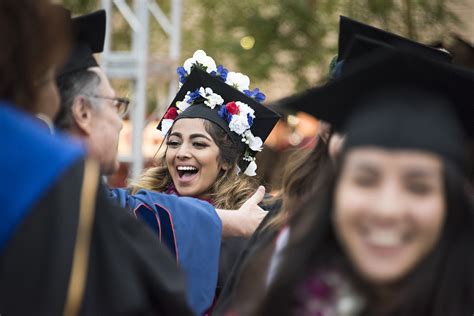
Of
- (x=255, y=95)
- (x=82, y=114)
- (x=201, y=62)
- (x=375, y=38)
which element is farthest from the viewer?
(x=255, y=95)

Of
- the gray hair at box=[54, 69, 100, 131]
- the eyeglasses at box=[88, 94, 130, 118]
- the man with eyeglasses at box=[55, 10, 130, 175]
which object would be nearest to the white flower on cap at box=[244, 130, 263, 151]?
the eyeglasses at box=[88, 94, 130, 118]

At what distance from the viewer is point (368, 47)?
360 centimetres

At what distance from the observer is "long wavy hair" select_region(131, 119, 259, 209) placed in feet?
19.1

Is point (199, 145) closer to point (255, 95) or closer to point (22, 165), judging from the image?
point (255, 95)

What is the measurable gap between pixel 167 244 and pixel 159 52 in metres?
11.9

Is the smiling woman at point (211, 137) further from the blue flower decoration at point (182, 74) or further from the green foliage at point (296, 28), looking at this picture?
the green foliage at point (296, 28)

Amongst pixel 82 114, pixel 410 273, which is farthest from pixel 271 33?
pixel 410 273

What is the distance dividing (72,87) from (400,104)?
4.66ft

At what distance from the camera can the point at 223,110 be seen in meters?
6.03

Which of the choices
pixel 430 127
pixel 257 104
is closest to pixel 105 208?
pixel 430 127

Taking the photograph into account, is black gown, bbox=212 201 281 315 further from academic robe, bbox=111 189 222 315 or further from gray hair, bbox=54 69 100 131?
gray hair, bbox=54 69 100 131

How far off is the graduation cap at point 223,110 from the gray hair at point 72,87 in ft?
7.34

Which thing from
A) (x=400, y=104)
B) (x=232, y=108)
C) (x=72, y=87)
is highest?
(x=400, y=104)

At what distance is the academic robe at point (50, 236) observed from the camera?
2.58 meters
